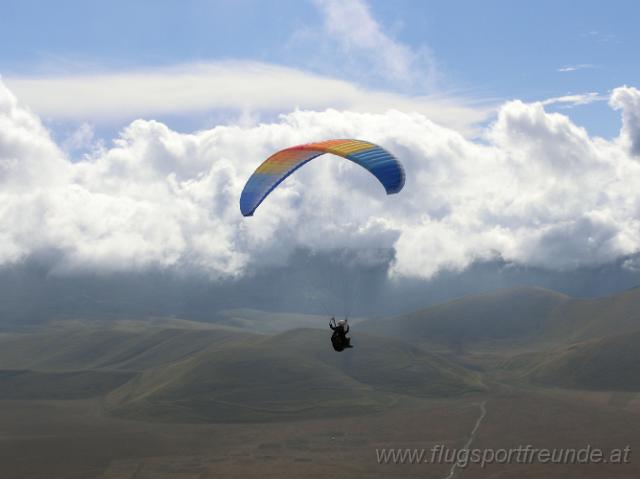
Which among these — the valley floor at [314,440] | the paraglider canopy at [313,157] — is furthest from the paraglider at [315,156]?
the valley floor at [314,440]

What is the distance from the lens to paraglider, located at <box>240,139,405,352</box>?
60.8 metres

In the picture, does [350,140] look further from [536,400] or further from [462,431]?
[536,400]

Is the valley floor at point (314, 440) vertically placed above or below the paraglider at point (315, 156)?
below

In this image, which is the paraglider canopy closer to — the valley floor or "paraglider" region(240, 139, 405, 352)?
"paraglider" region(240, 139, 405, 352)

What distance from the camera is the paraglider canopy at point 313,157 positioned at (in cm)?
6078

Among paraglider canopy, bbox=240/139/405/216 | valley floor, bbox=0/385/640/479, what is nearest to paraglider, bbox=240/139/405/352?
paraglider canopy, bbox=240/139/405/216

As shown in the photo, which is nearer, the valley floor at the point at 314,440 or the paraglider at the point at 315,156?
the paraglider at the point at 315,156

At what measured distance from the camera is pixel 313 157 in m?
66.0

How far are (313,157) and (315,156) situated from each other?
0.64ft

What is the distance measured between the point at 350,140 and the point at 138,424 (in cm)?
11964

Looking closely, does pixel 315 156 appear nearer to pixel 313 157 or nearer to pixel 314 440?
pixel 313 157

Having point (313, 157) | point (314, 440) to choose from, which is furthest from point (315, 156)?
point (314, 440)

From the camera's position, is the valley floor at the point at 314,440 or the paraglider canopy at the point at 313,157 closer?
the paraglider canopy at the point at 313,157

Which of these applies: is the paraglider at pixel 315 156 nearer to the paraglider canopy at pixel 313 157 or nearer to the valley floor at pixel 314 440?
the paraglider canopy at pixel 313 157
